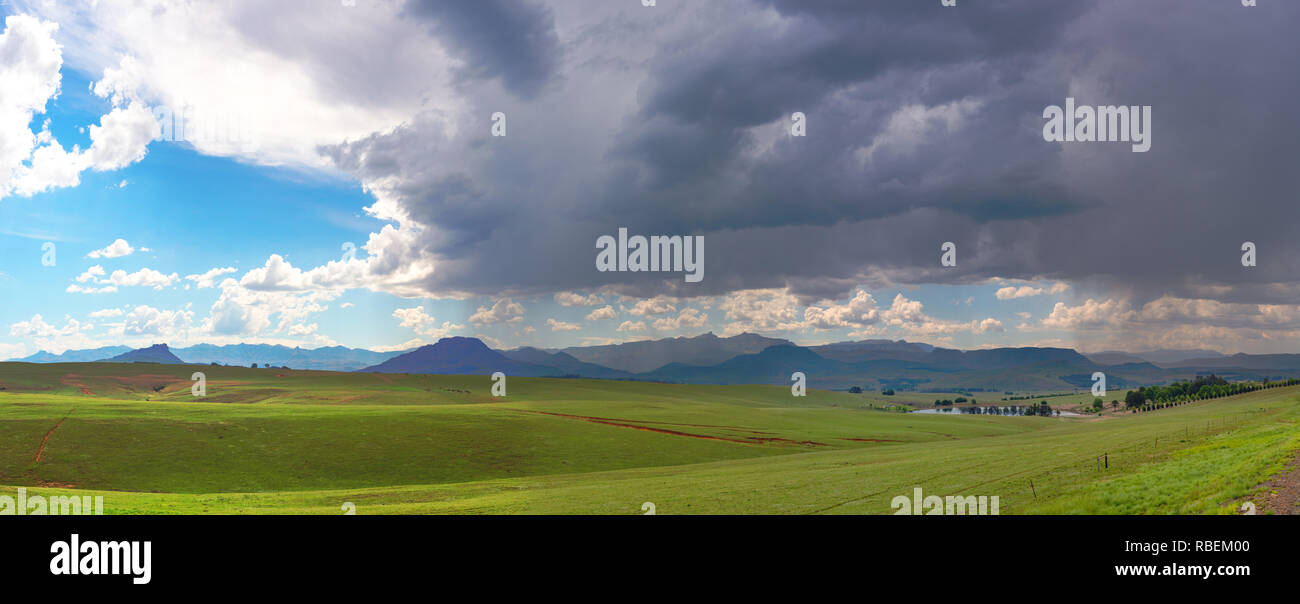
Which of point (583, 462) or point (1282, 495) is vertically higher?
point (1282, 495)

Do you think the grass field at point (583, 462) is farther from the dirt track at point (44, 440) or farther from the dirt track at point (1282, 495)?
the dirt track at point (1282, 495)

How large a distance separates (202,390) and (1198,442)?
20291cm

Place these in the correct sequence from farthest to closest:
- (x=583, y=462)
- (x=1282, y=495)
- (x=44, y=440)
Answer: (x=583, y=462), (x=44, y=440), (x=1282, y=495)

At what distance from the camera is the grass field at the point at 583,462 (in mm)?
31688

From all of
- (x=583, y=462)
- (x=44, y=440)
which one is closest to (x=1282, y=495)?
(x=583, y=462)

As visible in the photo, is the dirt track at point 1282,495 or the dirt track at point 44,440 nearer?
the dirt track at point 1282,495

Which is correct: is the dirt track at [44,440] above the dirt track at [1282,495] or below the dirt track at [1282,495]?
below

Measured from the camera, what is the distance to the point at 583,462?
79000 mm

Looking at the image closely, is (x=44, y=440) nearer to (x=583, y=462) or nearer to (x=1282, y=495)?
(x=583, y=462)

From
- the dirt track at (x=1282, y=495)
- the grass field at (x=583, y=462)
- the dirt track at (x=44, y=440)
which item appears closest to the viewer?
the dirt track at (x=1282, y=495)

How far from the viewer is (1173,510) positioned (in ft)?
74.0

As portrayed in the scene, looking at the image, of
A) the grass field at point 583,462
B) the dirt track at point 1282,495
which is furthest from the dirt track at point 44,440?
the dirt track at point 1282,495

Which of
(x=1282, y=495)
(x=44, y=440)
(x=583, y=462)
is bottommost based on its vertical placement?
(x=583, y=462)
